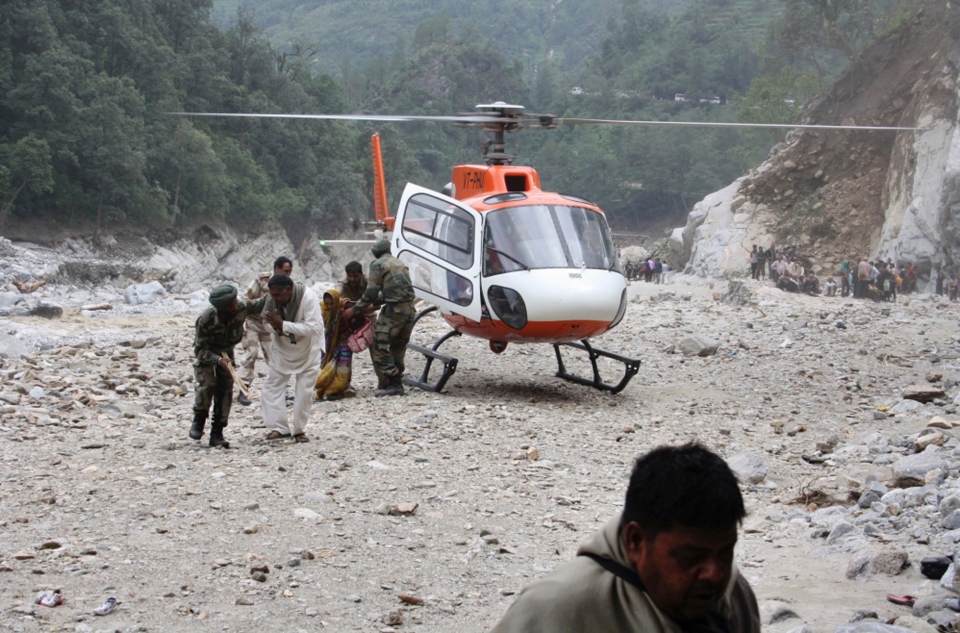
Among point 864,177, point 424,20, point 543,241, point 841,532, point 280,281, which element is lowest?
point 841,532

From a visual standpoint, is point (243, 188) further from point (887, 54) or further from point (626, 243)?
point (626, 243)

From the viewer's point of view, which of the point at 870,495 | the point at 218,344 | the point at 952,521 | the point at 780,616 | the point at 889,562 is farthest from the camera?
the point at 218,344

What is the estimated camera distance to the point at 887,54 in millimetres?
39781

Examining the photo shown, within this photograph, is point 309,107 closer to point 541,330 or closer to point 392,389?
point 392,389

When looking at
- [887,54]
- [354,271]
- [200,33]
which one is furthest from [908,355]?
[200,33]

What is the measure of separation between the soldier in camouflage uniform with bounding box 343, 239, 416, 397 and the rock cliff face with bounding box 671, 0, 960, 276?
2384 cm

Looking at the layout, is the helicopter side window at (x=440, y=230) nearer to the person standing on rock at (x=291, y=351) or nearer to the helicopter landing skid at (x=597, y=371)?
the helicopter landing skid at (x=597, y=371)

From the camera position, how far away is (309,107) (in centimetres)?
6138

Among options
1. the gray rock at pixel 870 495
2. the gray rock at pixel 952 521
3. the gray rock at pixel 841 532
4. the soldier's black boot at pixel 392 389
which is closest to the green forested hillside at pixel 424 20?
the soldier's black boot at pixel 392 389

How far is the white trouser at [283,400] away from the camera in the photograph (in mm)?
8398

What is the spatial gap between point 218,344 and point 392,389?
3197 mm

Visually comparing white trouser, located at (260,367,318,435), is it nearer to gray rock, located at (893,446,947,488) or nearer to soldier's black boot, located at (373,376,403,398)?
soldier's black boot, located at (373,376,403,398)

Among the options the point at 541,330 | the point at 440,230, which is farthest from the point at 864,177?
the point at 541,330

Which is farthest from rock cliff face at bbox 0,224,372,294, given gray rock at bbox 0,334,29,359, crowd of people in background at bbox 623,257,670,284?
gray rock at bbox 0,334,29,359
